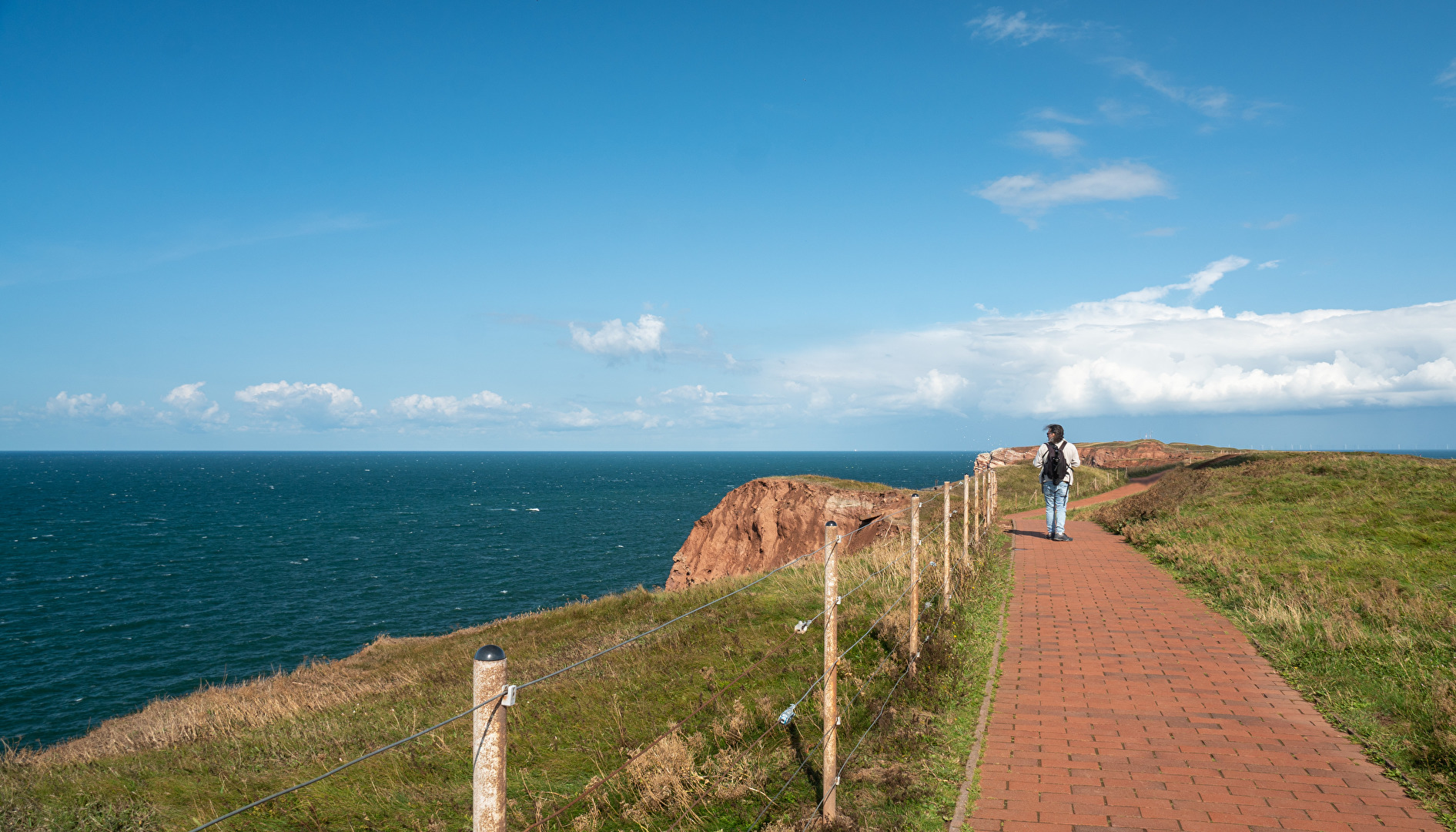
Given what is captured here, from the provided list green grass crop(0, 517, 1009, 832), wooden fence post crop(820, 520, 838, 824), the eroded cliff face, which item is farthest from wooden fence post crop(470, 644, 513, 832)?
the eroded cliff face

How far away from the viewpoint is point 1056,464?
14.7 m

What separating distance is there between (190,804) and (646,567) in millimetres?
36673

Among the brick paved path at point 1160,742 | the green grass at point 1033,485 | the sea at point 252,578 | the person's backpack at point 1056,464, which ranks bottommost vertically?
the sea at point 252,578

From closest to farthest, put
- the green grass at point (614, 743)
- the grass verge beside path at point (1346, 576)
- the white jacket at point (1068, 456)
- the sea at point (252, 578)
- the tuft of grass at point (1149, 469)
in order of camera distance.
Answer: the green grass at point (614, 743), the grass verge beside path at point (1346, 576), the white jacket at point (1068, 456), the sea at point (252, 578), the tuft of grass at point (1149, 469)

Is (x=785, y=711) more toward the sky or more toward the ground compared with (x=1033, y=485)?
more toward the sky

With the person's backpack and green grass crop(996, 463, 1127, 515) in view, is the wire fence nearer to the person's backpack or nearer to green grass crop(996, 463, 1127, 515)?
the person's backpack

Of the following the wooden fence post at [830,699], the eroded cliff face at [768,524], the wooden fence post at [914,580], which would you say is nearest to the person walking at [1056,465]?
the wooden fence post at [914,580]

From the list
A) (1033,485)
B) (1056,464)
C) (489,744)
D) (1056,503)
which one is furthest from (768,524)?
(489,744)

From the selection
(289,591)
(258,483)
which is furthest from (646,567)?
(258,483)

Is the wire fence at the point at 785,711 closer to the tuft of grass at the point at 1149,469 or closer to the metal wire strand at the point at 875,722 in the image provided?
the metal wire strand at the point at 875,722

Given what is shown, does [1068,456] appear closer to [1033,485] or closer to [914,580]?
[914,580]

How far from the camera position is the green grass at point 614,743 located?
221 inches

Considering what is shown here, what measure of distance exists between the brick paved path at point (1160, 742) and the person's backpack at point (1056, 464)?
5.07 meters

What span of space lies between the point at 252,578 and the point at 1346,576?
146 feet
